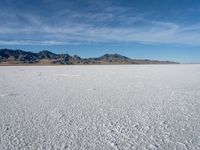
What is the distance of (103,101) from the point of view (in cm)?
663

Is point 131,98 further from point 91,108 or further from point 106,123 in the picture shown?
point 106,123

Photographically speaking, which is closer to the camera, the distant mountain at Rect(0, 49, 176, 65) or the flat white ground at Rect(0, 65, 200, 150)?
the flat white ground at Rect(0, 65, 200, 150)

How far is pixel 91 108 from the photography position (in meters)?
5.73

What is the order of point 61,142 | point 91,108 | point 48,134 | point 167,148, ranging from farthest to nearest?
point 91,108, point 48,134, point 61,142, point 167,148

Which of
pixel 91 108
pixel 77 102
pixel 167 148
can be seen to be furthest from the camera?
pixel 77 102

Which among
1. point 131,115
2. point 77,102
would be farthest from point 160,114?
point 77,102

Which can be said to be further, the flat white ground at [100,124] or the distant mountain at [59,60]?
the distant mountain at [59,60]

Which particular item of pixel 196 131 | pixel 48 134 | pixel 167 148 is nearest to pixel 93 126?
A: pixel 48 134

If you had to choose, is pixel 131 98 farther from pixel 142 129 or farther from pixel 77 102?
pixel 142 129

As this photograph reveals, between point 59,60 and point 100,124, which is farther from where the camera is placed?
point 59,60

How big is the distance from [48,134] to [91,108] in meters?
2.05

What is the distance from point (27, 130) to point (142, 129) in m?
2.12

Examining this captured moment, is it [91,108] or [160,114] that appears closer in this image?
[160,114]

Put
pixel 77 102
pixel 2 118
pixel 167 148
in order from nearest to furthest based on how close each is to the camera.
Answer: pixel 167 148
pixel 2 118
pixel 77 102
